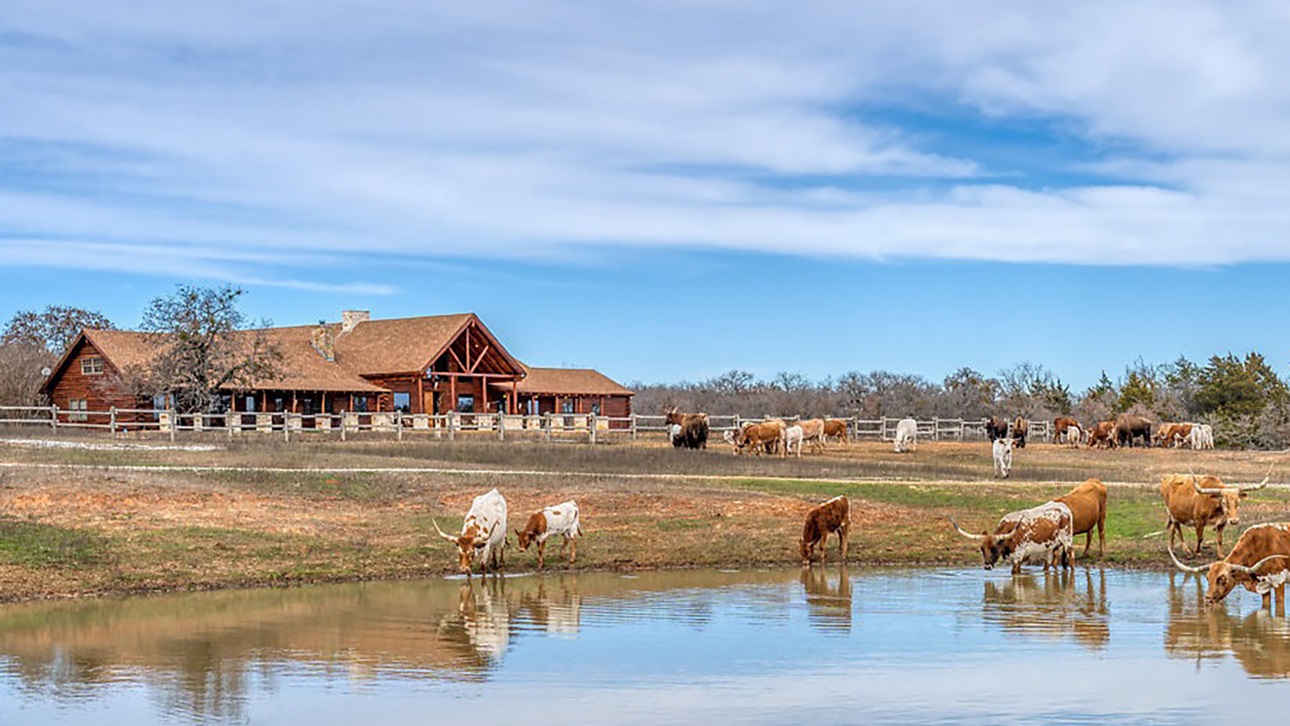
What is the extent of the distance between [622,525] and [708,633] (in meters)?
11.9

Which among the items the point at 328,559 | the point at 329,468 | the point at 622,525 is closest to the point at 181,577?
the point at 328,559

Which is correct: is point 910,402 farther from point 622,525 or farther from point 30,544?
point 30,544

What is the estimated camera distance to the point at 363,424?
6762 centimetres

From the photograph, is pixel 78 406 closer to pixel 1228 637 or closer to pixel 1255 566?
pixel 1255 566

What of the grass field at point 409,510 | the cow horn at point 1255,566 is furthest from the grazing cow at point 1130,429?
the cow horn at point 1255,566

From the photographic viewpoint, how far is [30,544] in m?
23.8

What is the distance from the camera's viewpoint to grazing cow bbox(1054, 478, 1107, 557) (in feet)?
81.9

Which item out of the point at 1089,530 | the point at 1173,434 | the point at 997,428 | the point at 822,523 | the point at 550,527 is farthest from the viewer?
the point at 1173,434

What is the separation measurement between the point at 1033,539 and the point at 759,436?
3063 cm

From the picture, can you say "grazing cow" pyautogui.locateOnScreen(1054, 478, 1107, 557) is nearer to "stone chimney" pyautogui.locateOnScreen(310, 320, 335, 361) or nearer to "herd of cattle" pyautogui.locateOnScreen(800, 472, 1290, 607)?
"herd of cattle" pyautogui.locateOnScreen(800, 472, 1290, 607)

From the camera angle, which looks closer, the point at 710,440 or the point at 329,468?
the point at 329,468

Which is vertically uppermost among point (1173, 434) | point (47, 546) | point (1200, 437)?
point (1173, 434)

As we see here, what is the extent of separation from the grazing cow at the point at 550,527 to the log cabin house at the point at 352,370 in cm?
4072

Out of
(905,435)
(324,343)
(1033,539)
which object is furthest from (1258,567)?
(324,343)
